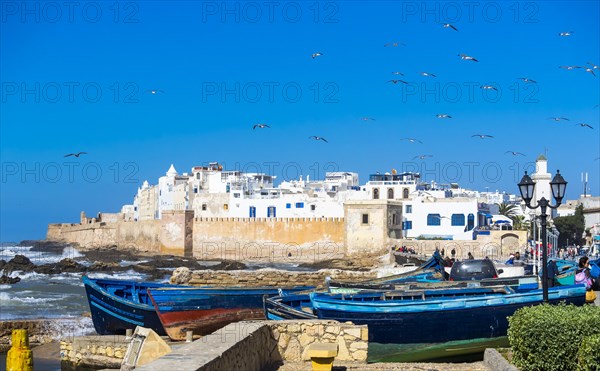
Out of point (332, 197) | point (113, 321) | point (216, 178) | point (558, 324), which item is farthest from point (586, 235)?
point (558, 324)

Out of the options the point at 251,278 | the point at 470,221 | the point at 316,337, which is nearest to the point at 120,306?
the point at 251,278

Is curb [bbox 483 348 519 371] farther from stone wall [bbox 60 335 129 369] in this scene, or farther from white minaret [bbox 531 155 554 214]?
white minaret [bbox 531 155 554 214]

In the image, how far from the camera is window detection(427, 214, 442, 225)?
47.0m

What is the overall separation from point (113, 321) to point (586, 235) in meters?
51.4

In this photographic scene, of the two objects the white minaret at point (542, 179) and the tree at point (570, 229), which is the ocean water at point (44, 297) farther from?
the tree at point (570, 229)

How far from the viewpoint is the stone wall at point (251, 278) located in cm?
1970

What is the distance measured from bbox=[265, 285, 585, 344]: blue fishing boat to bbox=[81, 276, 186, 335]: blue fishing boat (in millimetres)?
4367

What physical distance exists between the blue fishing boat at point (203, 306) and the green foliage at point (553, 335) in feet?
22.2

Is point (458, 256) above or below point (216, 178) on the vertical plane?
below

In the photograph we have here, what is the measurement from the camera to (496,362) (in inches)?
363

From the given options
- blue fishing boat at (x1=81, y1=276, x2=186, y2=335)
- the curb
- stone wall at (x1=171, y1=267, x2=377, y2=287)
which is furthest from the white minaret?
the curb

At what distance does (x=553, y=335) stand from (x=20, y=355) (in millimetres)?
5370

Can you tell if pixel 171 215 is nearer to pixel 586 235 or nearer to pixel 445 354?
pixel 586 235

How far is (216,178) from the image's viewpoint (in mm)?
62312
